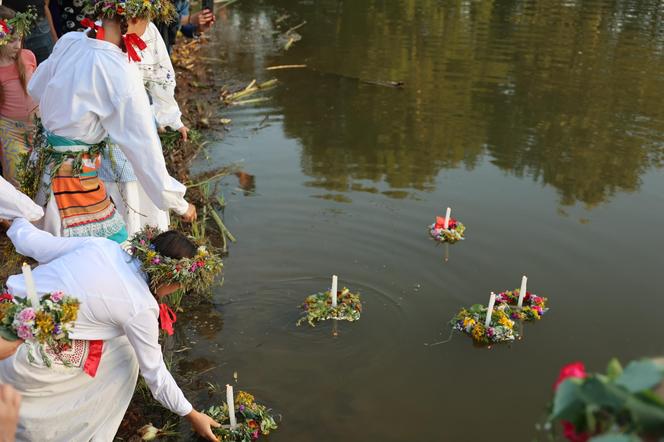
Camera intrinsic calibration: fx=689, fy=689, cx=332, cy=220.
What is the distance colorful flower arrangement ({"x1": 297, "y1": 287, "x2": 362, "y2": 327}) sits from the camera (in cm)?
516

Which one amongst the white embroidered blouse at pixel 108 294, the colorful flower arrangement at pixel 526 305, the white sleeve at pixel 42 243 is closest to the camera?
the white embroidered blouse at pixel 108 294

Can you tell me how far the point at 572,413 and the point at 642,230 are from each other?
5.54 meters

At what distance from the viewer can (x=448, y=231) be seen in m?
6.23

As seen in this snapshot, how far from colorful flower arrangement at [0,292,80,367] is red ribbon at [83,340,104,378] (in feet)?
0.75

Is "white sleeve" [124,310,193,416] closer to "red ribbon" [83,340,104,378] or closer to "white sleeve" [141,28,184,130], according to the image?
"red ribbon" [83,340,104,378]

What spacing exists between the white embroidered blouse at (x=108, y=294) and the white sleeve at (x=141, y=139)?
590 millimetres

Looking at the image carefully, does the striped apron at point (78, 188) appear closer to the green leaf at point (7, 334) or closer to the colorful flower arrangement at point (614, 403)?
the green leaf at point (7, 334)

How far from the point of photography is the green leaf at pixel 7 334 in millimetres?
2969

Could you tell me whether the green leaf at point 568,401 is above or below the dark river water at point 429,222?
above

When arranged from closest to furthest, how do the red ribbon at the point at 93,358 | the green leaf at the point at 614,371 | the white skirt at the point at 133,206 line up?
the green leaf at the point at 614,371, the red ribbon at the point at 93,358, the white skirt at the point at 133,206

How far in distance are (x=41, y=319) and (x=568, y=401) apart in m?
2.32

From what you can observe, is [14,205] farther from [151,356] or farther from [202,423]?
[202,423]

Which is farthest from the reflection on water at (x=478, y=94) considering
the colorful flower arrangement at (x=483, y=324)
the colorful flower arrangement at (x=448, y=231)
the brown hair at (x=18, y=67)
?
the brown hair at (x=18, y=67)

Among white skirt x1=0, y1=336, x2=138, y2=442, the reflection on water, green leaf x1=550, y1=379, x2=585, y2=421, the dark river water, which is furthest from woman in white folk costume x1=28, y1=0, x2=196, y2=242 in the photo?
the reflection on water
